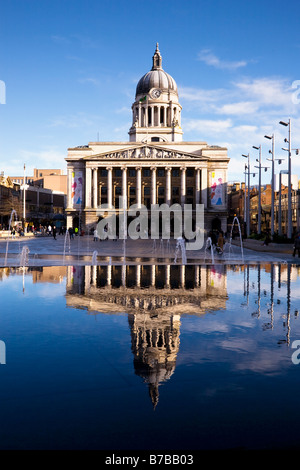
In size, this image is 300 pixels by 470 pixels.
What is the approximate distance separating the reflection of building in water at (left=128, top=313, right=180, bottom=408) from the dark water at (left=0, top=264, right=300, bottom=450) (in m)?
0.02

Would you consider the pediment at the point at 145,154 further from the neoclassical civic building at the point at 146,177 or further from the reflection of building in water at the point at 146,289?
the reflection of building in water at the point at 146,289

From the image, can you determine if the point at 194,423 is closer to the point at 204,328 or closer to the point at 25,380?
the point at 25,380

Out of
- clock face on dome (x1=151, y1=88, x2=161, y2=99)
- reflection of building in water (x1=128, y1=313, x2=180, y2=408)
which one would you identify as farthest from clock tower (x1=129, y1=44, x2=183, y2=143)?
reflection of building in water (x1=128, y1=313, x2=180, y2=408)

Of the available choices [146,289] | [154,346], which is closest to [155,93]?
[146,289]

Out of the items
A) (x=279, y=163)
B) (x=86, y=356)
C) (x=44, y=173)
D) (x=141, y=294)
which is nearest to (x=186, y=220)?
(x=279, y=163)

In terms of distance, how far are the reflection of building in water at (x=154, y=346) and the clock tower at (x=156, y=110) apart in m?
93.5

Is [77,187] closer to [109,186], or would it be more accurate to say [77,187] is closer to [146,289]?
[109,186]

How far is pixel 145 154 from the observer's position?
286ft

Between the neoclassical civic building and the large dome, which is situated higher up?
the large dome

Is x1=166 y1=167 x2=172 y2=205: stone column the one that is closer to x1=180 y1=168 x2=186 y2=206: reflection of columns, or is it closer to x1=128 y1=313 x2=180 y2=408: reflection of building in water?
x1=180 y1=168 x2=186 y2=206: reflection of columns

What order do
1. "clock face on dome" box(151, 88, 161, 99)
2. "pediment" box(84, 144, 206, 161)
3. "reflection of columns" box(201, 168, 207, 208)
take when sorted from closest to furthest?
"pediment" box(84, 144, 206, 161) < "reflection of columns" box(201, 168, 207, 208) < "clock face on dome" box(151, 88, 161, 99)

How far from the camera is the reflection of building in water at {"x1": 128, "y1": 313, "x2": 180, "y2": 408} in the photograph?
20.4 ft
